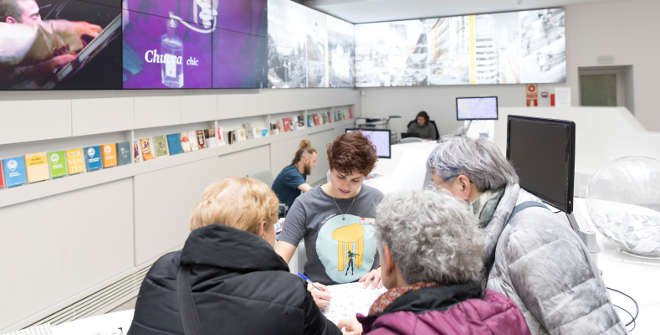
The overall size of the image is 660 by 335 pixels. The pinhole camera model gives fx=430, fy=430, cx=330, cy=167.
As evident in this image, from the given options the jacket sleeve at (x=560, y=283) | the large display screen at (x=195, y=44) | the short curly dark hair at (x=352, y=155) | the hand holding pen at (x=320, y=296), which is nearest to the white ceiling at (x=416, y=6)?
the large display screen at (x=195, y=44)

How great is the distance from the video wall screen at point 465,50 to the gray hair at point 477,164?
23.1 feet

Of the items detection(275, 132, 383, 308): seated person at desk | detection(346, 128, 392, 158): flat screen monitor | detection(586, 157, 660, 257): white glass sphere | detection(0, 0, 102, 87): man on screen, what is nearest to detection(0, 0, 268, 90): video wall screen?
detection(0, 0, 102, 87): man on screen

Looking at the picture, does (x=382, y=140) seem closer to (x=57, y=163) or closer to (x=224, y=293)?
(x=57, y=163)

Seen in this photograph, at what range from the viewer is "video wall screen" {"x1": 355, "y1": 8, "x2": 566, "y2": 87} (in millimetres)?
7496

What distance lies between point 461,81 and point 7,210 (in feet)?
23.8

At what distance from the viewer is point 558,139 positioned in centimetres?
172

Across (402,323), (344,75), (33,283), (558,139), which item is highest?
(344,75)

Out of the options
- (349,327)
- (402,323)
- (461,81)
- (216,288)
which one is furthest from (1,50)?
(461,81)

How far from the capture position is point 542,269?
1.12 meters

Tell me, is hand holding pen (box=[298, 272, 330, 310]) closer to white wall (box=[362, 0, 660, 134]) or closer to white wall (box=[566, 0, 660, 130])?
white wall (box=[362, 0, 660, 134])

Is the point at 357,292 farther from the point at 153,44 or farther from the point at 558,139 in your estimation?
the point at 153,44

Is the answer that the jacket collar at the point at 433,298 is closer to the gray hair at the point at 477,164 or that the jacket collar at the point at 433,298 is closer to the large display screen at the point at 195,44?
the gray hair at the point at 477,164

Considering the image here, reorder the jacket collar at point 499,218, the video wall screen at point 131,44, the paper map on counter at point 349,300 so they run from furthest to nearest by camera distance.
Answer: the video wall screen at point 131,44 → the paper map on counter at point 349,300 → the jacket collar at point 499,218

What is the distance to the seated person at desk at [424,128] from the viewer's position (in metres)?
8.34
